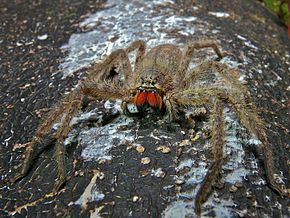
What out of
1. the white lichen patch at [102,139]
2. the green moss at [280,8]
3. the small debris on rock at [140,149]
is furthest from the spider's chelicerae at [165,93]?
the green moss at [280,8]

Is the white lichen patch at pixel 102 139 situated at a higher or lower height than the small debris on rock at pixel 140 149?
lower

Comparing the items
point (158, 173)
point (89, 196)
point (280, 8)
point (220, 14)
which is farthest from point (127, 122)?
point (280, 8)

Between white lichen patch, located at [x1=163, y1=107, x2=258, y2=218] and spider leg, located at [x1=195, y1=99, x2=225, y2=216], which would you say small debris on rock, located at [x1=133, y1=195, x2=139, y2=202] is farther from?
spider leg, located at [x1=195, y1=99, x2=225, y2=216]

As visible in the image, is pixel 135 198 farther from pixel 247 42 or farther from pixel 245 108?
pixel 247 42

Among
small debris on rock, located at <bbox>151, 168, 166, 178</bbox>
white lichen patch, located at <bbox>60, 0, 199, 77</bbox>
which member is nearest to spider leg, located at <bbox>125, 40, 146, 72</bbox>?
white lichen patch, located at <bbox>60, 0, 199, 77</bbox>

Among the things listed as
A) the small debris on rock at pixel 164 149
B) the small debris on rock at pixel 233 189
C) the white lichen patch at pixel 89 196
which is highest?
the small debris on rock at pixel 233 189

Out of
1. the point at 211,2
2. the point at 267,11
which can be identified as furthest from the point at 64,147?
the point at 267,11

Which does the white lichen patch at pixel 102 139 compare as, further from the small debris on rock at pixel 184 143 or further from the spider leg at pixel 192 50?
the spider leg at pixel 192 50

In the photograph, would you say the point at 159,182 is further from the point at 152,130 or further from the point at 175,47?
the point at 175,47
